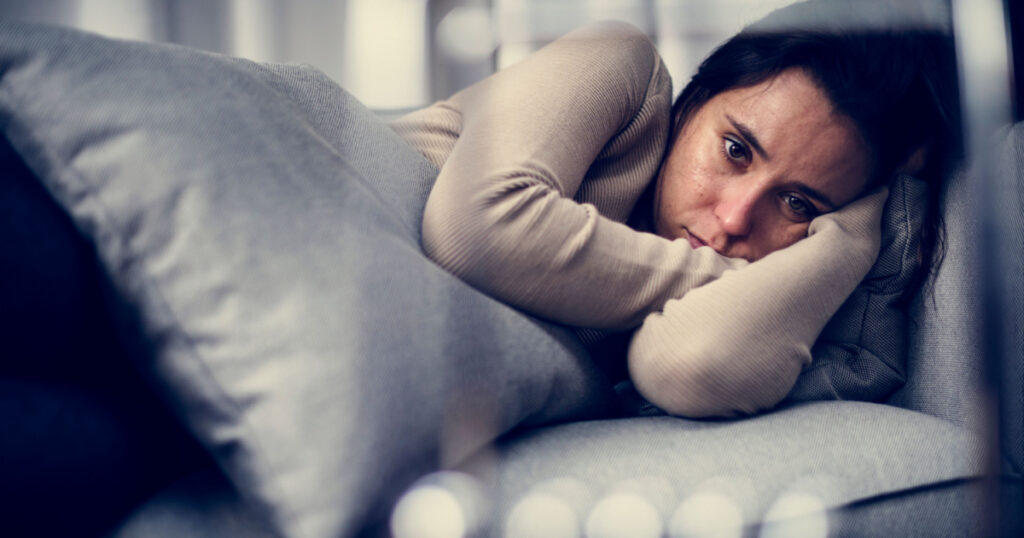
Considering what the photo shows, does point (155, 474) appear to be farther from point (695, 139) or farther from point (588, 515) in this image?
point (695, 139)

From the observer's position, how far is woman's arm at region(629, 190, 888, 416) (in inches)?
23.1

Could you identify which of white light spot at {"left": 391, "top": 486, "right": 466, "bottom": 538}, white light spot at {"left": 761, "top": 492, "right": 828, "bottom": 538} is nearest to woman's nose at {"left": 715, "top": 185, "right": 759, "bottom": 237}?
white light spot at {"left": 761, "top": 492, "right": 828, "bottom": 538}

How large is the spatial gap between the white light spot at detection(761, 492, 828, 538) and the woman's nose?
0.35 metres

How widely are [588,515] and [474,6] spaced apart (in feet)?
2.23

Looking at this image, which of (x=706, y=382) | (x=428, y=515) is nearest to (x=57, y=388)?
(x=428, y=515)

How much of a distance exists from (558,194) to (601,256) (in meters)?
0.08

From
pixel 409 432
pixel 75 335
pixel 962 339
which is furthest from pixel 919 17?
pixel 75 335

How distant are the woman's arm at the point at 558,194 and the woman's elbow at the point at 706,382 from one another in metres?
0.06

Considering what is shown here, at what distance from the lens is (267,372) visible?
39 cm

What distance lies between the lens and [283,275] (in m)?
0.41

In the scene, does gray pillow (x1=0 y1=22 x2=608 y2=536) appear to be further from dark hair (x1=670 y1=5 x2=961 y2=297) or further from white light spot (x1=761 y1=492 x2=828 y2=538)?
dark hair (x1=670 y1=5 x2=961 y2=297)

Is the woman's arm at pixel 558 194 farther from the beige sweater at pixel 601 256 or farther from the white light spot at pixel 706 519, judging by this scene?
the white light spot at pixel 706 519

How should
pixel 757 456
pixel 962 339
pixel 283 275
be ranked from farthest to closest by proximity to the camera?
pixel 962 339, pixel 757 456, pixel 283 275

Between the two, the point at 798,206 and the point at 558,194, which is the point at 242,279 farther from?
the point at 798,206
